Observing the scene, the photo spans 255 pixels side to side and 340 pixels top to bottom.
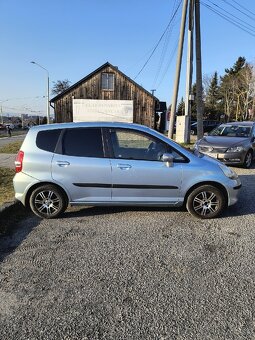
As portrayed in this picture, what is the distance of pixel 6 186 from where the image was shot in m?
8.66

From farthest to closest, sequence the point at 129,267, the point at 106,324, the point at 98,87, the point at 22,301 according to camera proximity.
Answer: the point at 98,87, the point at 129,267, the point at 22,301, the point at 106,324

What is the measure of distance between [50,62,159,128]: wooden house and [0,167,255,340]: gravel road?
31306 mm

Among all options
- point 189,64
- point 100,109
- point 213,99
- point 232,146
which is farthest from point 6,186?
point 213,99

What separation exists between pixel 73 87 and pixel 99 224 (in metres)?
A: 32.4

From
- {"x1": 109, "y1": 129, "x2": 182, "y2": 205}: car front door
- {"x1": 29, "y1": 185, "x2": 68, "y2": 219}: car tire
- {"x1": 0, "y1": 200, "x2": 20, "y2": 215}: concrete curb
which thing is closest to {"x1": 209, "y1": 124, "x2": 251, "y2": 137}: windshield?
{"x1": 109, "y1": 129, "x2": 182, "y2": 205}: car front door

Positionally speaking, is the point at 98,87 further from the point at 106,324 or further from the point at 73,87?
the point at 106,324

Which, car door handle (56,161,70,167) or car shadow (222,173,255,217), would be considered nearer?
car door handle (56,161,70,167)

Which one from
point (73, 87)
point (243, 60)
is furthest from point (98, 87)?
point (243, 60)

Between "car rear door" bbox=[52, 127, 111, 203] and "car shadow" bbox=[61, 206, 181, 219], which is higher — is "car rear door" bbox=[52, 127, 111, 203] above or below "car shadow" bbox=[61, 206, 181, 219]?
above

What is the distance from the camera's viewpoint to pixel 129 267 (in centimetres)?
434

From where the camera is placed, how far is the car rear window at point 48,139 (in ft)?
20.4

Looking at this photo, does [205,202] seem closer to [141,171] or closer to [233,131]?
[141,171]

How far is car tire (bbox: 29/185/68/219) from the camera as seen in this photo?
6.21m

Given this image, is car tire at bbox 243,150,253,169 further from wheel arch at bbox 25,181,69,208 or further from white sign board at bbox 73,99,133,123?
white sign board at bbox 73,99,133,123
